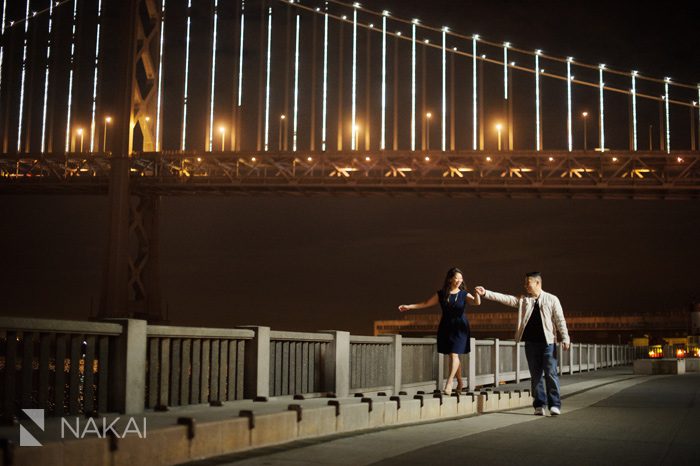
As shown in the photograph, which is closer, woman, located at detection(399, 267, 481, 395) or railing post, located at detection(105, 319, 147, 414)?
railing post, located at detection(105, 319, 147, 414)

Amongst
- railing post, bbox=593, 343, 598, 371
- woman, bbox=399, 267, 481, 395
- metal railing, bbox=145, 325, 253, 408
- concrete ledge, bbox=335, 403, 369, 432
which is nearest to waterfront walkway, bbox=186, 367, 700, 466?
concrete ledge, bbox=335, 403, 369, 432

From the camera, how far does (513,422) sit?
957cm

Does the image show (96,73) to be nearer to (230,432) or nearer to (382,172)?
(382,172)

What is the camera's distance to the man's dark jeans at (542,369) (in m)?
10.0

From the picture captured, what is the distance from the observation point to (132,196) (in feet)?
195

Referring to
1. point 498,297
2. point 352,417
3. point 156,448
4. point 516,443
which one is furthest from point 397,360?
point 156,448

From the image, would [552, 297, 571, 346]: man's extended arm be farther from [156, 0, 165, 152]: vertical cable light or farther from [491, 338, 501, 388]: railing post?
[156, 0, 165, 152]: vertical cable light

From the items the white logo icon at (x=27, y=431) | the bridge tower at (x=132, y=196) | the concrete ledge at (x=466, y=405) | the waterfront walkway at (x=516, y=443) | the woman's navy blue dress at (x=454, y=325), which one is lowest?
the waterfront walkway at (x=516, y=443)

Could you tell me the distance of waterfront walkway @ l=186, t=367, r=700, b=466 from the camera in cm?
663

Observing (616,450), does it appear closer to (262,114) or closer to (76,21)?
(262,114)

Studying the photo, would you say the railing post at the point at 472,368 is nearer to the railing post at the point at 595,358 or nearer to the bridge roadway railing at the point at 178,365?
the bridge roadway railing at the point at 178,365

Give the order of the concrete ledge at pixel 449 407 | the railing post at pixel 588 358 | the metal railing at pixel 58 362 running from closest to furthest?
the metal railing at pixel 58 362 → the concrete ledge at pixel 449 407 → the railing post at pixel 588 358

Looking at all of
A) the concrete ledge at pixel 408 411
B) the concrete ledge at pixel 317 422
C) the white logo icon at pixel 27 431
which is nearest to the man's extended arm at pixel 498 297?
the concrete ledge at pixel 408 411

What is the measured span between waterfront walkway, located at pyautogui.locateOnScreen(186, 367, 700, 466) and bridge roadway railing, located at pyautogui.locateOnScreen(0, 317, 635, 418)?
157 centimetres
